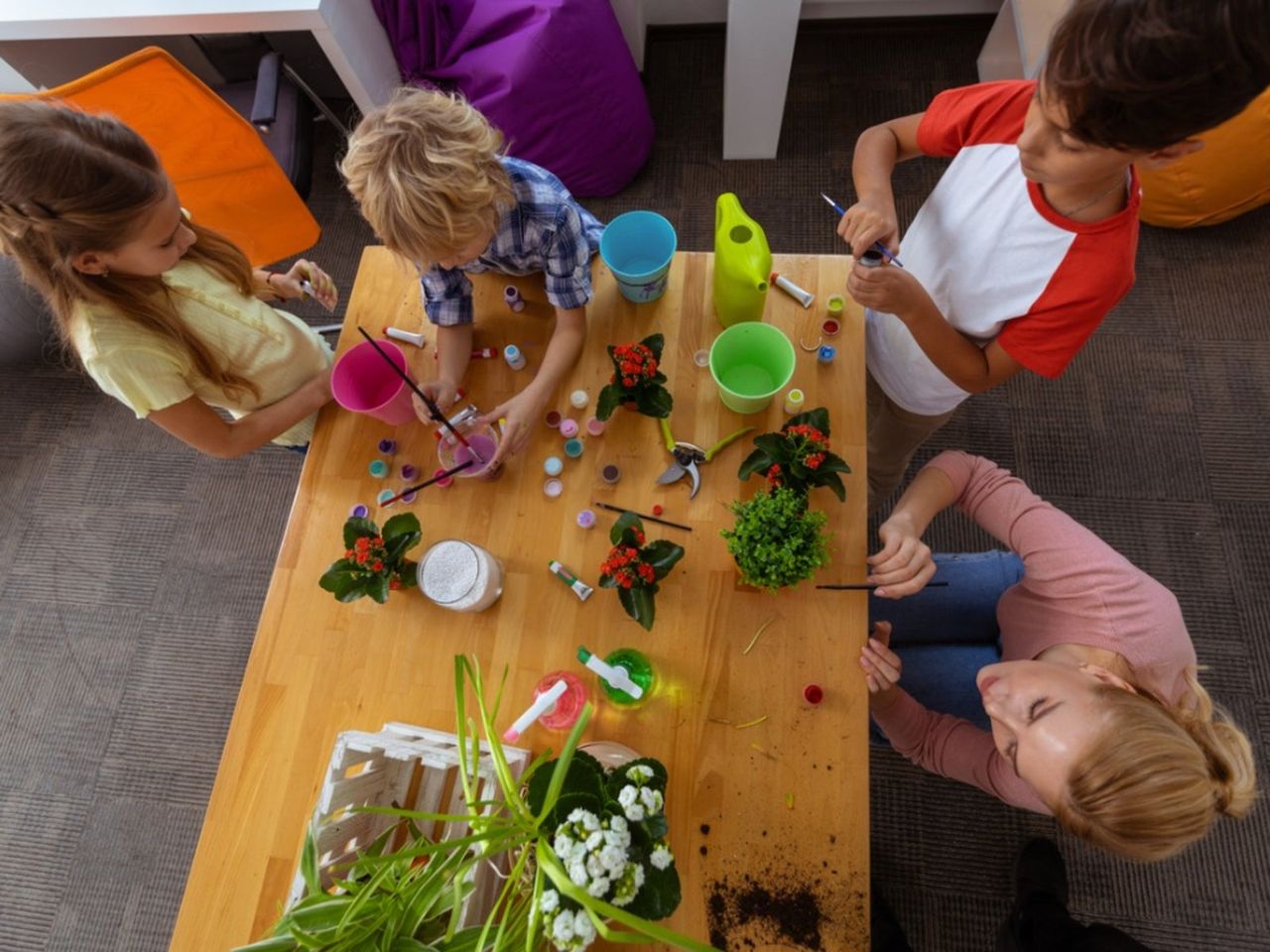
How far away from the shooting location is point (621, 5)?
2.16 m

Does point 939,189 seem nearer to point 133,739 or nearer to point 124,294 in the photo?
point 124,294

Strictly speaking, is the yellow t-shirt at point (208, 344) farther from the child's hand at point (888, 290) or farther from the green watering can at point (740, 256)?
the child's hand at point (888, 290)

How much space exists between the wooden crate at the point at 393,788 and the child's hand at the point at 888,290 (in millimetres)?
807

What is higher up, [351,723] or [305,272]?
[305,272]

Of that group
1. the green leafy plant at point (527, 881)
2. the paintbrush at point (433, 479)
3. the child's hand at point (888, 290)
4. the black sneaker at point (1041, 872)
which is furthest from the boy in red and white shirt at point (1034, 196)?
the black sneaker at point (1041, 872)

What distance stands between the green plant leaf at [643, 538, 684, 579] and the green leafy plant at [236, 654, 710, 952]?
29 cm

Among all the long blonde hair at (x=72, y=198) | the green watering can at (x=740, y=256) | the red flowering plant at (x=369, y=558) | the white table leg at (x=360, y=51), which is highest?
the white table leg at (x=360, y=51)

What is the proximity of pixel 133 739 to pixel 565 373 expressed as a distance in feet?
Result: 5.33

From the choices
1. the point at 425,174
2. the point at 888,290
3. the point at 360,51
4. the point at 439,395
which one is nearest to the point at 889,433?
the point at 888,290

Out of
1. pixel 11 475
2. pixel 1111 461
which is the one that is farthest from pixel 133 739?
pixel 1111 461

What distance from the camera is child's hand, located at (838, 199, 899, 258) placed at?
1.02 metres

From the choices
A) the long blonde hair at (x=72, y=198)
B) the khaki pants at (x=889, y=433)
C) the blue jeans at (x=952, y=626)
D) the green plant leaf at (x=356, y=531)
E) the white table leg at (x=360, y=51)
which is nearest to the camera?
the long blonde hair at (x=72, y=198)

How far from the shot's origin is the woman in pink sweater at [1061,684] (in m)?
0.81

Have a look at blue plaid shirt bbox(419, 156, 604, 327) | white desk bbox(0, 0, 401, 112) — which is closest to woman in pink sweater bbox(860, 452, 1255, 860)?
blue plaid shirt bbox(419, 156, 604, 327)
